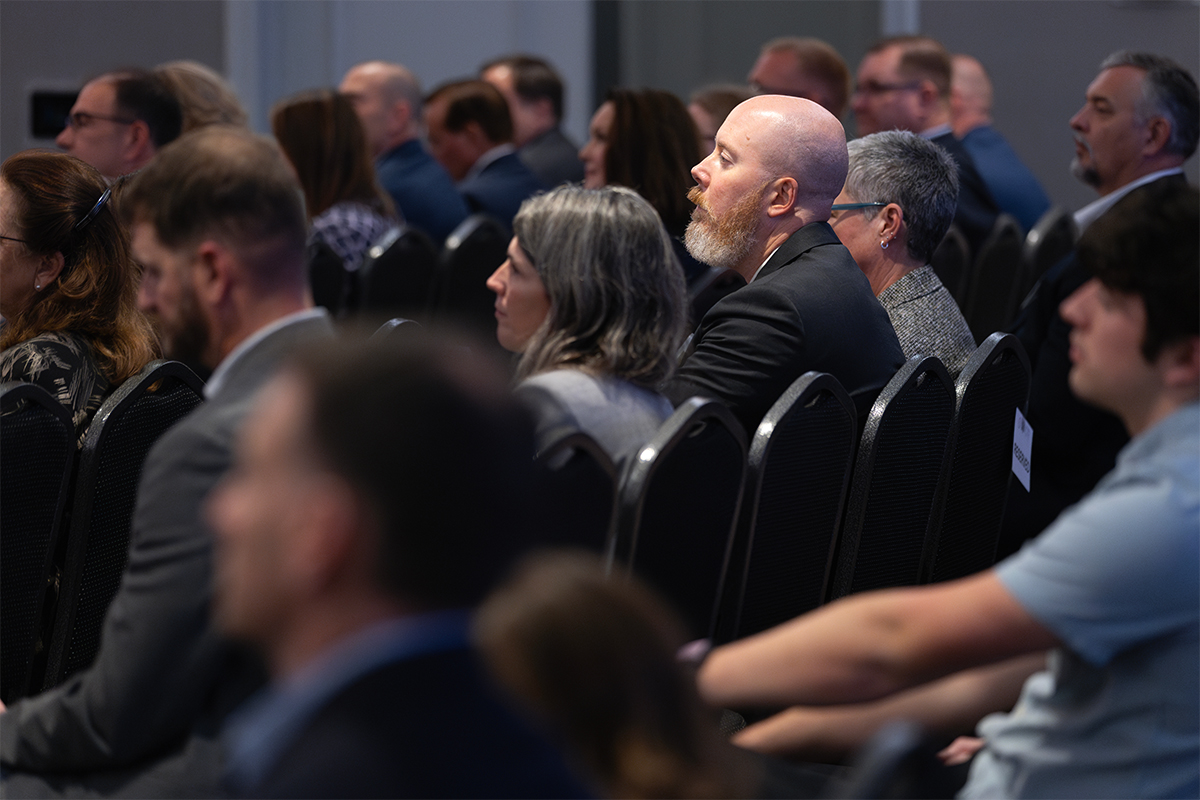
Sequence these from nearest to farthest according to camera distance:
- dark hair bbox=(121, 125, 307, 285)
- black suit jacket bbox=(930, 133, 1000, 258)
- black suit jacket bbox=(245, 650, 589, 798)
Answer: black suit jacket bbox=(245, 650, 589, 798) < dark hair bbox=(121, 125, 307, 285) < black suit jacket bbox=(930, 133, 1000, 258)

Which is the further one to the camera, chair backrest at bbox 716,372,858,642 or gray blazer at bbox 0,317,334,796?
chair backrest at bbox 716,372,858,642

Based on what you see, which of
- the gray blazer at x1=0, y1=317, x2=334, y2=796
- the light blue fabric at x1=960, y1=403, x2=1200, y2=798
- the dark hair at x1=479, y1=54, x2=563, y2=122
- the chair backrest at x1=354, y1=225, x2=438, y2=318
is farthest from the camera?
the dark hair at x1=479, y1=54, x2=563, y2=122

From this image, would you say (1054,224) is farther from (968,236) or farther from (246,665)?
(246,665)

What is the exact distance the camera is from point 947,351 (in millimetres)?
3082

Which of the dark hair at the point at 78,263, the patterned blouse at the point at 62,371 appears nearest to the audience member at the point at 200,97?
the dark hair at the point at 78,263

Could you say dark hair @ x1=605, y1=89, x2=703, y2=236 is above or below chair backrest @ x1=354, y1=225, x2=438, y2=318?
above

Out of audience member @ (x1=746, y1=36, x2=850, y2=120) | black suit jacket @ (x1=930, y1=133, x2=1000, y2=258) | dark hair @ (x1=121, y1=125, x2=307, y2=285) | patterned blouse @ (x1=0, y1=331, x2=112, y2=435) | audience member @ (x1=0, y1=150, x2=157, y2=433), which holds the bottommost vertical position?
black suit jacket @ (x1=930, y1=133, x2=1000, y2=258)

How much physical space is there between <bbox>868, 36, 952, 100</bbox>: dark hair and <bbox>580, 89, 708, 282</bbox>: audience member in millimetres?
1523

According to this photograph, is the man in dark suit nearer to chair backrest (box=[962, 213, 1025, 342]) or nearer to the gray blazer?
the gray blazer

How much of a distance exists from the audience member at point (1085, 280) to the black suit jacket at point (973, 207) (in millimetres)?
1152

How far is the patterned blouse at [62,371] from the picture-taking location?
232 cm

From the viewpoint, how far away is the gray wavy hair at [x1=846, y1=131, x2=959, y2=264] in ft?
10.8

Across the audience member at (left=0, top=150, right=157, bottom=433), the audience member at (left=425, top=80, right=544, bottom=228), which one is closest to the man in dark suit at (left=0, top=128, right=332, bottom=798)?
the audience member at (left=0, top=150, right=157, bottom=433)

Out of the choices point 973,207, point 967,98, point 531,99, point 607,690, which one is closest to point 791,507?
point 607,690
